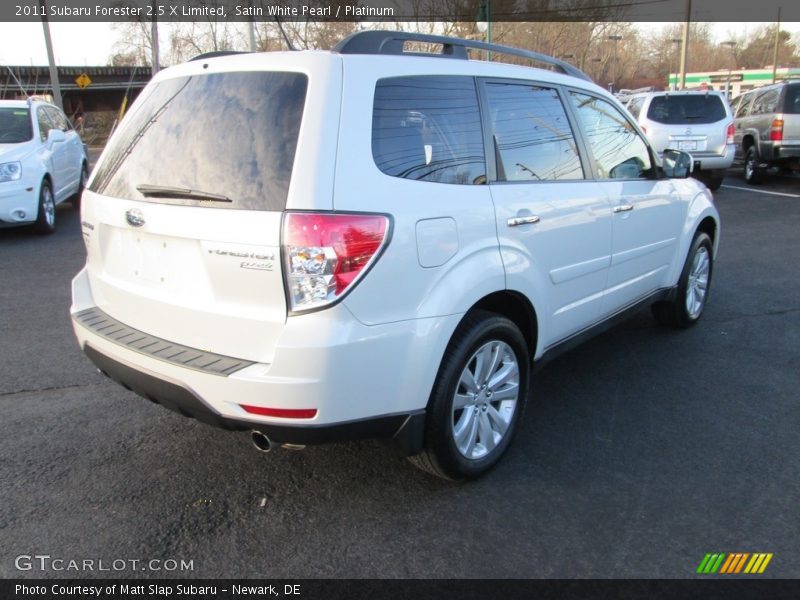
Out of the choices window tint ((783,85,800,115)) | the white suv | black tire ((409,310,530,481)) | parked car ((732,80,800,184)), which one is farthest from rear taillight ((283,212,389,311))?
window tint ((783,85,800,115))

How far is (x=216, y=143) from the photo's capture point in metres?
2.65

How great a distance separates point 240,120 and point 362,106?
488 mm

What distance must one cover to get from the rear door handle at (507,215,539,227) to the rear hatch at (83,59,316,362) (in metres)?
1.11

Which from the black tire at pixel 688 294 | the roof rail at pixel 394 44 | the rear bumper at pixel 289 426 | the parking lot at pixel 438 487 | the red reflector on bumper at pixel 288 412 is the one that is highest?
the roof rail at pixel 394 44

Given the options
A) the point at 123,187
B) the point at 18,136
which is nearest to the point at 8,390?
the point at 123,187

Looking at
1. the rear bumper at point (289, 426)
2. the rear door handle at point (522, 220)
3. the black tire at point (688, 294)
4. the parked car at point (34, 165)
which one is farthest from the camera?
the parked car at point (34, 165)

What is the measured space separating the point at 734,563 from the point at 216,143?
8.47ft

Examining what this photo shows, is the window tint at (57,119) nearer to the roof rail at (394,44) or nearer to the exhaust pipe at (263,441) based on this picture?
the roof rail at (394,44)

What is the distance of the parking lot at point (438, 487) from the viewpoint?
2584mm

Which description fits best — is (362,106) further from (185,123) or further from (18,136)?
(18,136)

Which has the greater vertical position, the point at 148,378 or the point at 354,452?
the point at 148,378

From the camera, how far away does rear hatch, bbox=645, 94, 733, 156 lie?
1211 centimetres

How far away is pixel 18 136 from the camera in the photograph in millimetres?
9109

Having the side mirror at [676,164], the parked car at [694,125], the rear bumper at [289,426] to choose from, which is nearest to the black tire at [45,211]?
the rear bumper at [289,426]
